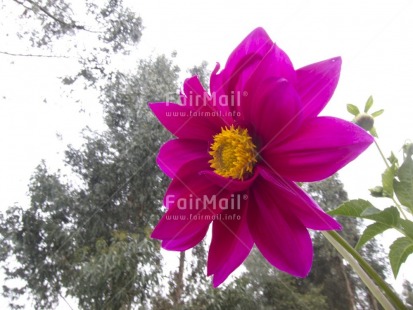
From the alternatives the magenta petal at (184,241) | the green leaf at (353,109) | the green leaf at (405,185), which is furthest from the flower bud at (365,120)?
the magenta petal at (184,241)

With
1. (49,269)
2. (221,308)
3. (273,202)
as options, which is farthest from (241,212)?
(49,269)

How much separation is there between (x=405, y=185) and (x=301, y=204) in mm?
122

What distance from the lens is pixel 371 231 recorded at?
0.98ft

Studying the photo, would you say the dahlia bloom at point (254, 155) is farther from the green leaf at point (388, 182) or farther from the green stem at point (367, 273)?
the green leaf at point (388, 182)

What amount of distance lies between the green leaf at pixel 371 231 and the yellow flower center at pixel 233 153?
0.11m

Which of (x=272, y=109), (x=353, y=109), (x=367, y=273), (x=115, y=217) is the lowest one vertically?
(x=367, y=273)

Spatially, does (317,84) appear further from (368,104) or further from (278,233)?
(368,104)

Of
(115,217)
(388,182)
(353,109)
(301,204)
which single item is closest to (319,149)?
(301,204)

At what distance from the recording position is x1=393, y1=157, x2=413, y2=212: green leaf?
0.29m

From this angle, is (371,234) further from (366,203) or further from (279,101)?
(279,101)

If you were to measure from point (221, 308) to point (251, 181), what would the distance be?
4.16 m

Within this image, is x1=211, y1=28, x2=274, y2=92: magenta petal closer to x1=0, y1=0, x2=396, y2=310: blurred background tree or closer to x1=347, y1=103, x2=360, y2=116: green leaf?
x1=347, y1=103, x2=360, y2=116: green leaf

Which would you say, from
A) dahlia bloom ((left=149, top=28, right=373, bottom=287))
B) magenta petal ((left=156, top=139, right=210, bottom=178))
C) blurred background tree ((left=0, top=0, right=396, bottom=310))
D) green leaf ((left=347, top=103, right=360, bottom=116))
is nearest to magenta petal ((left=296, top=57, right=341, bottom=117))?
dahlia bloom ((left=149, top=28, right=373, bottom=287))

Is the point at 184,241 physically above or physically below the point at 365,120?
below
